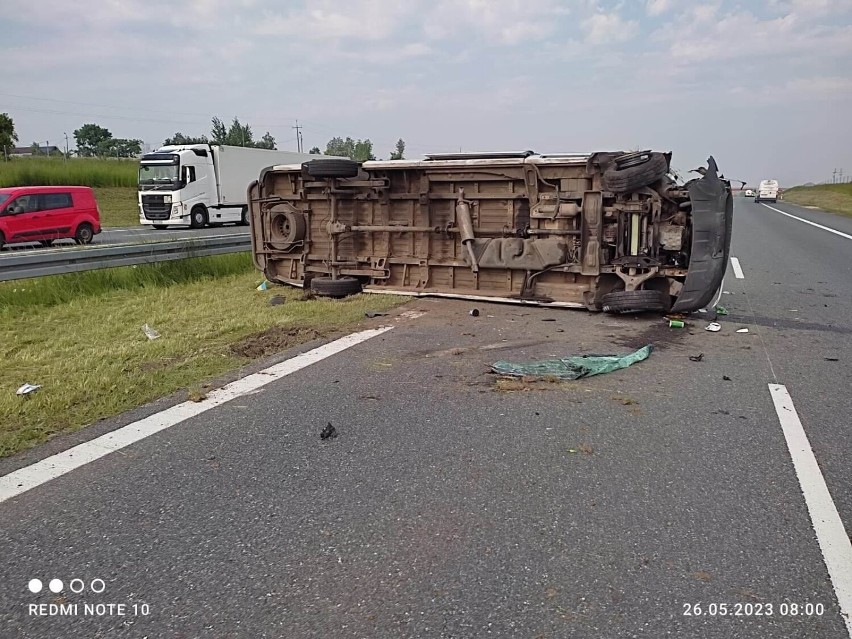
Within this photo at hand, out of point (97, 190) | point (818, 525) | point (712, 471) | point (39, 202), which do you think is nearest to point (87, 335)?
point (712, 471)

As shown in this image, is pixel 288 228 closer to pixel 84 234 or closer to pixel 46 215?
pixel 46 215

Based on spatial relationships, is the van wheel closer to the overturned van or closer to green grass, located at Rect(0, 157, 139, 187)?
the overturned van

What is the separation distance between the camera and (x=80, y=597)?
248 centimetres

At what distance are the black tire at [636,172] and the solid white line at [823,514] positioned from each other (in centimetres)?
368

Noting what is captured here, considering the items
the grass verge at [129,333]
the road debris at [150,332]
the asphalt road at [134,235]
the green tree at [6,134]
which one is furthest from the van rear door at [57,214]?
the green tree at [6,134]

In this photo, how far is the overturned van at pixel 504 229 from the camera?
24.2 ft

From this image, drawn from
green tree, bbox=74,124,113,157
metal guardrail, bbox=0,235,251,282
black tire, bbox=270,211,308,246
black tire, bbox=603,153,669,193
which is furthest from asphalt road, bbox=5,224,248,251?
green tree, bbox=74,124,113,157

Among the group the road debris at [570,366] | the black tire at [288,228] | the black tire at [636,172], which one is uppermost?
the black tire at [636,172]

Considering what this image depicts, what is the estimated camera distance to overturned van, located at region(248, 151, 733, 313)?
7.39m

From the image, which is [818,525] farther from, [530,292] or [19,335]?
[19,335]

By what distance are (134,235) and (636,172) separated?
19791mm

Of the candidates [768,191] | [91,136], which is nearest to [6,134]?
[91,136]

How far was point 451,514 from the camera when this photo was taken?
10.1 feet

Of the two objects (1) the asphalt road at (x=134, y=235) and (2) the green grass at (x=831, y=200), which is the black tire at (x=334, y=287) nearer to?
(1) the asphalt road at (x=134, y=235)
